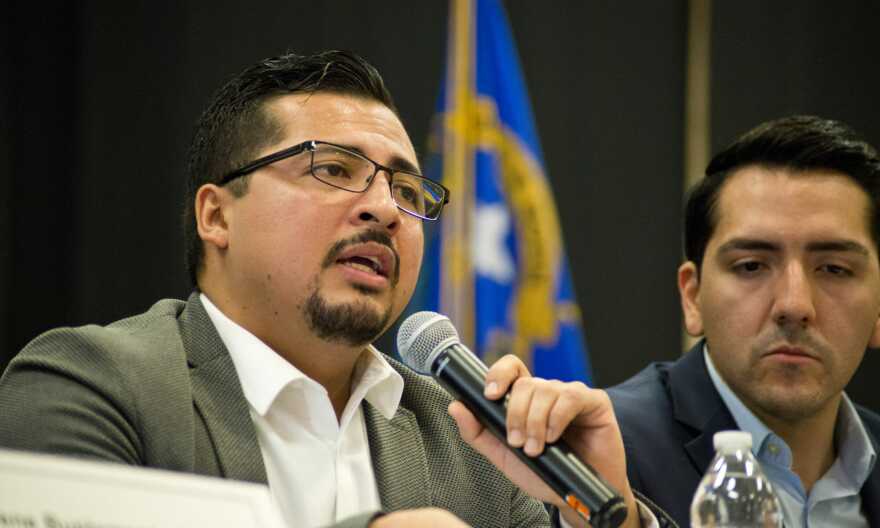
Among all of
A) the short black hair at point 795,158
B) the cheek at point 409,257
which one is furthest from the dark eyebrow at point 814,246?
the cheek at point 409,257

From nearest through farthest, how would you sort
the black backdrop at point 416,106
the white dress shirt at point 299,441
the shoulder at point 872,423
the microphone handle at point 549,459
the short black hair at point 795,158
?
the microphone handle at point 549,459
the white dress shirt at point 299,441
the short black hair at point 795,158
the shoulder at point 872,423
the black backdrop at point 416,106

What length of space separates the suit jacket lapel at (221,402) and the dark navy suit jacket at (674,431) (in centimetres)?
85

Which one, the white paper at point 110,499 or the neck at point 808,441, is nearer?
the white paper at point 110,499

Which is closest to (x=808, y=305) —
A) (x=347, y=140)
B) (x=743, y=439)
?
(x=743, y=439)

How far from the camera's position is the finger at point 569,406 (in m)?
1.15

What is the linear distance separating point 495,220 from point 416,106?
0.52m

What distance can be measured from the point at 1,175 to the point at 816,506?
2457 millimetres

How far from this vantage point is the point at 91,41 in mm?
3305

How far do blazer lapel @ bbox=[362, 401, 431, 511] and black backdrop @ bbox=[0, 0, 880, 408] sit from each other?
6.15 ft

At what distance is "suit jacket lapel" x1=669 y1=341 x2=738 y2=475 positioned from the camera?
196cm

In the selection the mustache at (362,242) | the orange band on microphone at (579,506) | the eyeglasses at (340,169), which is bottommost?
the orange band on microphone at (579,506)

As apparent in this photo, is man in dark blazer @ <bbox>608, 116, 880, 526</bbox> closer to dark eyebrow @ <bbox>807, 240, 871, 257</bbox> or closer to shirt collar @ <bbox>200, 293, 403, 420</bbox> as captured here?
dark eyebrow @ <bbox>807, 240, 871, 257</bbox>

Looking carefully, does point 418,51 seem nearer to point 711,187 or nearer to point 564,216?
point 564,216

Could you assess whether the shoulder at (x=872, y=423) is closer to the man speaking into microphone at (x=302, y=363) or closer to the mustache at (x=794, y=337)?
the mustache at (x=794, y=337)
